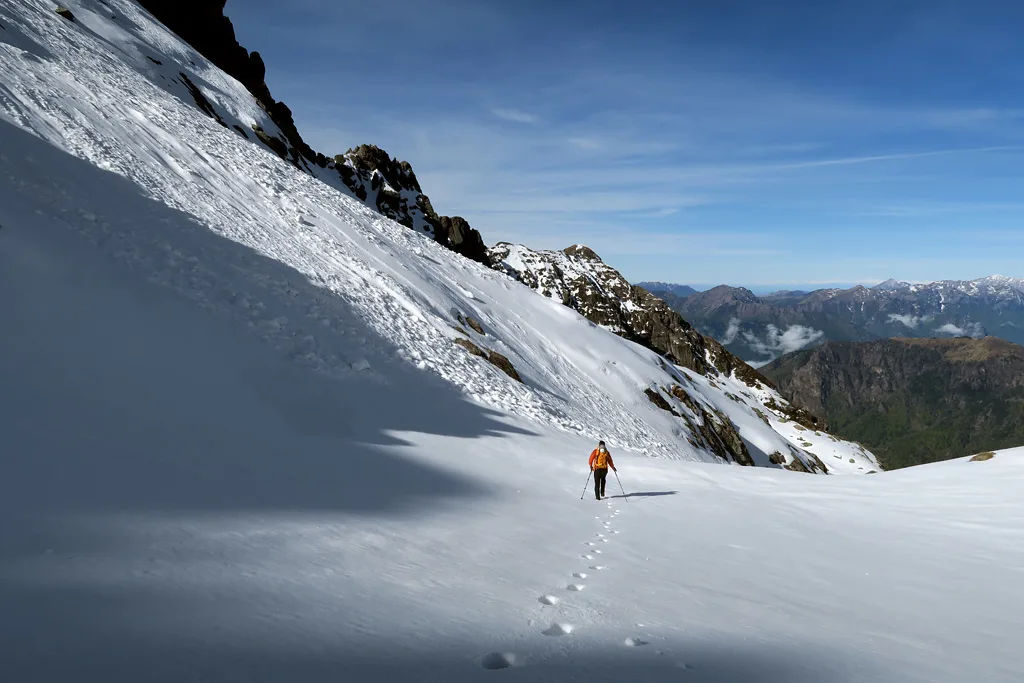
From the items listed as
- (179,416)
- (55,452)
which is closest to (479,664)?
(55,452)

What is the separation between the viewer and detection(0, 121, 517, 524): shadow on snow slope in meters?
7.69

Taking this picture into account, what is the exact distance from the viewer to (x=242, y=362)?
53.0 ft

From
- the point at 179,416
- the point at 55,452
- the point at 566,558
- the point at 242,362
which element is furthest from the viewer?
the point at 242,362

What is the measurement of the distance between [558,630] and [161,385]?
1039 cm

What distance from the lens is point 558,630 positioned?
223 inches

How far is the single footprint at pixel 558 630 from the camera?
5.54m

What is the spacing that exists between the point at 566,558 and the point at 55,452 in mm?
7550

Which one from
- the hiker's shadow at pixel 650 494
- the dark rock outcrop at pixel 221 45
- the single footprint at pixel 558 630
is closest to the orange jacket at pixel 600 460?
the hiker's shadow at pixel 650 494

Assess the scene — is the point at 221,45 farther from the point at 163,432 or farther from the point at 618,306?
the point at 618,306

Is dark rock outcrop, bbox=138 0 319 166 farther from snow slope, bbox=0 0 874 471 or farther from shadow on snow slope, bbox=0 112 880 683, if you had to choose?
shadow on snow slope, bbox=0 112 880 683

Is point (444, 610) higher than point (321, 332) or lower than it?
lower

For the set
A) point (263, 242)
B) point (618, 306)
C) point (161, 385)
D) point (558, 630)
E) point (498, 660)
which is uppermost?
point (618, 306)

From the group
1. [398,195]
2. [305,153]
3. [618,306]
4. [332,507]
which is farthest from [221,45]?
[618,306]

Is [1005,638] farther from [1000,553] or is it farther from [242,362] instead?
[242,362]
